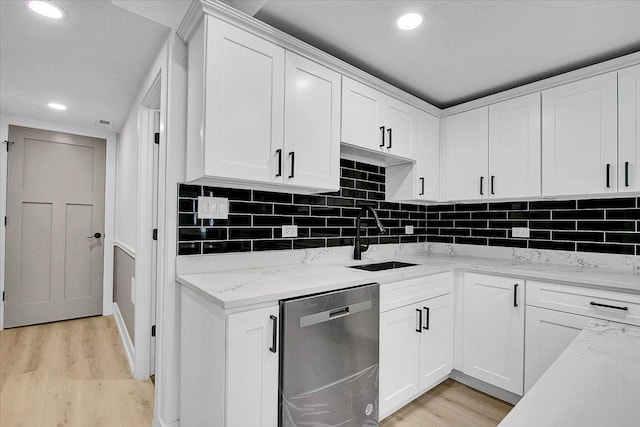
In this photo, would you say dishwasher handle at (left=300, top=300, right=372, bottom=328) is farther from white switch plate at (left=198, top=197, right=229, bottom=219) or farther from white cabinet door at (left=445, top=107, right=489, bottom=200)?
white cabinet door at (left=445, top=107, right=489, bottom=200)

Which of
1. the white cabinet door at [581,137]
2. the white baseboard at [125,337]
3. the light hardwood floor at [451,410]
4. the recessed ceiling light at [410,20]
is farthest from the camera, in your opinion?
the white baseboard at [125,337]

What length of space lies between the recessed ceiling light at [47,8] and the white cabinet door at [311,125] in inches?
46.6

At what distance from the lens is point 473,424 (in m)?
1.92

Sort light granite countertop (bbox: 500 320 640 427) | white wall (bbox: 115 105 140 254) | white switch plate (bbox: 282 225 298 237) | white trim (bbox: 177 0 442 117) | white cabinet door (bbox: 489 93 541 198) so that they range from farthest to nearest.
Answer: white wall (bbox: 115 105 140 254)
white cabinet door (bbox: 489 93 541 198)
white switch plate (bbox: 282 225 298 237)
white trim (bbox: 177 0 442 117)
light granite countertop (bbox: 500 320 640 427)

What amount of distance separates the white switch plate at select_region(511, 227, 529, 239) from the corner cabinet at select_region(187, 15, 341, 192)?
1.75m

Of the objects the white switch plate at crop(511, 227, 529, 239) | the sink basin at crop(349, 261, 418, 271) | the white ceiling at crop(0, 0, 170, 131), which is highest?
the white ceiling at crop(0, 0, 170, 131)

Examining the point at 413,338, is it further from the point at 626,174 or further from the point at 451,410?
the point at 626,174

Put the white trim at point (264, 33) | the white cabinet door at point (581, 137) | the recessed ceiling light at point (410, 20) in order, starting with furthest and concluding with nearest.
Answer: the white cabinet door at point (581, 137), the recessed ceiling light at point (410, 20), the white trim at point (264, 33)

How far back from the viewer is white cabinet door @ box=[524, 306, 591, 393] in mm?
1902

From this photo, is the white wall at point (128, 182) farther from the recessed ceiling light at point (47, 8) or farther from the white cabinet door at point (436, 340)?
the white cabinet door at point (436, 340)

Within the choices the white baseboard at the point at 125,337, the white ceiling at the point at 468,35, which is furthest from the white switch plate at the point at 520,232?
the white baseboard at the point at 125,337

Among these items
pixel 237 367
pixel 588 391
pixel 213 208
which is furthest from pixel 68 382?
pixel 588 391

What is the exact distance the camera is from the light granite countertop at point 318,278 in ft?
4.46

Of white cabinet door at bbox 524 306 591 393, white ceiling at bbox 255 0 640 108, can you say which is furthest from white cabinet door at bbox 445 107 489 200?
white cabinet door at bbox 524 306 591 393
